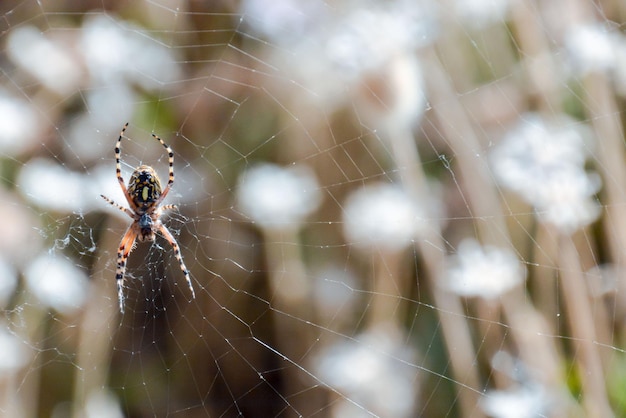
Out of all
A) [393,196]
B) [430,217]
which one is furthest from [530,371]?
[393,196]

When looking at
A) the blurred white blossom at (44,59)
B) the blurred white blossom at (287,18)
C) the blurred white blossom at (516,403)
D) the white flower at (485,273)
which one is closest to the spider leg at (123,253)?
the blurred white blossom at (44,59)

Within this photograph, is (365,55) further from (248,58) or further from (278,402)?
(278,402)

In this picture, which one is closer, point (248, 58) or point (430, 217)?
point (430, 217)

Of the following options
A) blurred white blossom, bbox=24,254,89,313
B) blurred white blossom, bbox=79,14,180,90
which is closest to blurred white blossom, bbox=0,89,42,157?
blurred white blossom, bbox=79,14,180,90

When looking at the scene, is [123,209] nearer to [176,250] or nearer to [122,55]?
[176,250]

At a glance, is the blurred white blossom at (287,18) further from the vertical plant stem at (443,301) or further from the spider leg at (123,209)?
the spider leg at (123,209)

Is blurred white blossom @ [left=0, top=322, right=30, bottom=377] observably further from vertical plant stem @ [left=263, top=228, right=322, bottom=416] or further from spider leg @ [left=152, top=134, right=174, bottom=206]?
vertical plant stem @ [left=263, top=228, right=322, bottom=416]

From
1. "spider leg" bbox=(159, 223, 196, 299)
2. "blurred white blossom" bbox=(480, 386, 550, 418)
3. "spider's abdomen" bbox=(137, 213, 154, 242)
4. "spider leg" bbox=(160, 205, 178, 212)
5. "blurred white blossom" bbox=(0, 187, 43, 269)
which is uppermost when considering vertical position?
"blurred white blossom" bbox=(0, 187, 43, 269)
